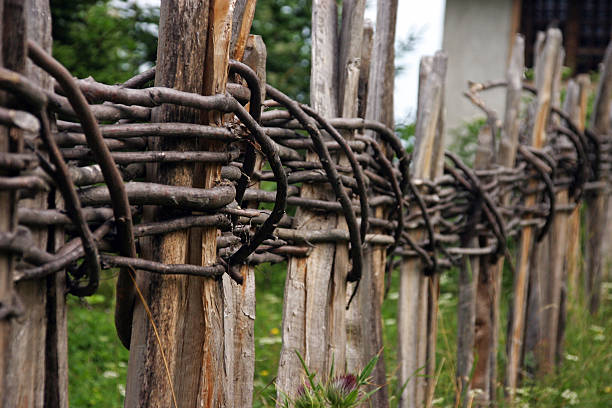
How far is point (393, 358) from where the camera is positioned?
13.1 ft

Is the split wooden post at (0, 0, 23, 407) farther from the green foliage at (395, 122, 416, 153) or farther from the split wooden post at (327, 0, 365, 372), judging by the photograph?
the green foliage at (395, 122, 416, 153)

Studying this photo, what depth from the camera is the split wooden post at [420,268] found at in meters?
2.72

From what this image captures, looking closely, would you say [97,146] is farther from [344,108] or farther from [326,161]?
[344,108]

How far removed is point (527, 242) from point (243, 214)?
243 cm

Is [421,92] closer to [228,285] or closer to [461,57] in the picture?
[228,285]

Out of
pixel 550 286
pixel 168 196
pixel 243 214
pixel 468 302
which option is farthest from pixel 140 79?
pixel 550 286

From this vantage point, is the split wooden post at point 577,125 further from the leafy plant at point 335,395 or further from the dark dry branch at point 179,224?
the dark dry branch at point 179,224

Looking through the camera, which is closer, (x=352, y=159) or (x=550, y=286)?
(x=352, y=159)

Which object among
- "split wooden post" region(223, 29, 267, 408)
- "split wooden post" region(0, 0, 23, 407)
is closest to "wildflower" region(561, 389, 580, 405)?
"split wooden post" region(223, 29, 267, 408)

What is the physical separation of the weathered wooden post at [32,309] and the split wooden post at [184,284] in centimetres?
21

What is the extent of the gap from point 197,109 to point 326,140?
76 centimetres

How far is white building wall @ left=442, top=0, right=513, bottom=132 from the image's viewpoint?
404 inches

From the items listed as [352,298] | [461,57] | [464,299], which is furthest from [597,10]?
[352,298]

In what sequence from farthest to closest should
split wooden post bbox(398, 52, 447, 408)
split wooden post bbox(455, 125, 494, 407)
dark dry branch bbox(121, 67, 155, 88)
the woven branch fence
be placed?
split wooden post bbox(455, 125, 494, 407) < split wooden post bbox(398, 52, 447, 408) < dark dry branch bbox(121, 67, 155, 88) < the woven branch fence
